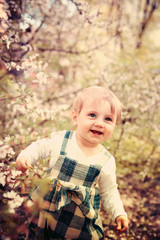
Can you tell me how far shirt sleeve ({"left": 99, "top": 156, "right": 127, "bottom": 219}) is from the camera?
1.62 m

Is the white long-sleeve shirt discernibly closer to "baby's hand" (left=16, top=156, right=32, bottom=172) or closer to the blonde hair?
"baby's hand" (left=16, top=156, right=32, bottom=172)

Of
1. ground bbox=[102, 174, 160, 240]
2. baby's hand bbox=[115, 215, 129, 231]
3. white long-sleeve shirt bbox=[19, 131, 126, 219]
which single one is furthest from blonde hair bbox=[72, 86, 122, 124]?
ground bbox=[102, 174, 160, 240]

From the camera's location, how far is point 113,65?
490 centimetres

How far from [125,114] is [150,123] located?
87 cm

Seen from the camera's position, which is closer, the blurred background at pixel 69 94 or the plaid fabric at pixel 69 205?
the plaid fabric at pixel 69 205

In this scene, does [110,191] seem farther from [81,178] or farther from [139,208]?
[139,208]

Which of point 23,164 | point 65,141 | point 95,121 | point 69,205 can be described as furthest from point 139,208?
point 23,164

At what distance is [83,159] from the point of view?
161 cm

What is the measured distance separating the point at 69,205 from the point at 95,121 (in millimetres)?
716

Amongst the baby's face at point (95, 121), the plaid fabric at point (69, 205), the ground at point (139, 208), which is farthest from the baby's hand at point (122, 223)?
the ground at point (139, 208)

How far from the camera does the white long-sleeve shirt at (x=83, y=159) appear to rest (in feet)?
5.28

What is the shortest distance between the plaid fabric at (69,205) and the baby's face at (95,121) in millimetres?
243

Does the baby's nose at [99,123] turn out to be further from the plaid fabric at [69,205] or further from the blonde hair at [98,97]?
the plaid fabric at [69,205]

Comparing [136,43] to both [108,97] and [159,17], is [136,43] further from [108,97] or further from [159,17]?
[108,97]
